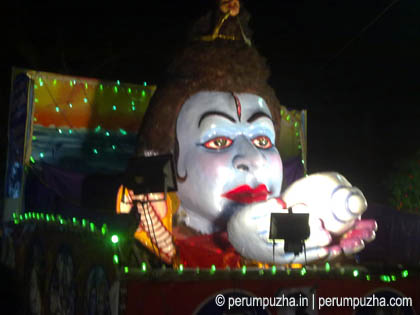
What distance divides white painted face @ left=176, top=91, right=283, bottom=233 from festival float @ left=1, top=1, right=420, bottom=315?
1cm

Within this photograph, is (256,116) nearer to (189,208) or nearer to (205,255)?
(189,208)

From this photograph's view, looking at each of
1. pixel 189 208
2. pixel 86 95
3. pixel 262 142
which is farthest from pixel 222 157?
pixel 86 95

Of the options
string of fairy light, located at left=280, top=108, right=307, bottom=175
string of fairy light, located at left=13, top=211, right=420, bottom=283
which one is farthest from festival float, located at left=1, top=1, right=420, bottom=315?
string of fairy light, located at left=280, top=108, right=307, bottom=175

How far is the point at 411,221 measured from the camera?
243 inches

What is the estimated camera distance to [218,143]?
5480 millimetres

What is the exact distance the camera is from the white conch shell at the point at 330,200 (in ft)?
16.7

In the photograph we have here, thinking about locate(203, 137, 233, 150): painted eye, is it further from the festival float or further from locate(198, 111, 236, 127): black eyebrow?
locate(198, 111, 236, 127): black eyebrow

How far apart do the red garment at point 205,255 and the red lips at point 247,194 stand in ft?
1.53

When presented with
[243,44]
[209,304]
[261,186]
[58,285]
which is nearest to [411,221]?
[261,186]

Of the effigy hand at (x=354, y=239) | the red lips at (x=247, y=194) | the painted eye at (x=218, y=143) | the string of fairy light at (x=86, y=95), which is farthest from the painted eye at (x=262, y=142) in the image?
the string of fairy light at (x=86, y=95)

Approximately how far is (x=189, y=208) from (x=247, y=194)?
2.21ft

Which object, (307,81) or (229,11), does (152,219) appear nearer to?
(229,11)

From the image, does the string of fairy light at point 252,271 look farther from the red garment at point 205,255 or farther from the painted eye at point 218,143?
the painted eye at point 218,143

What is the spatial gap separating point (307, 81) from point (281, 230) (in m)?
10.6
